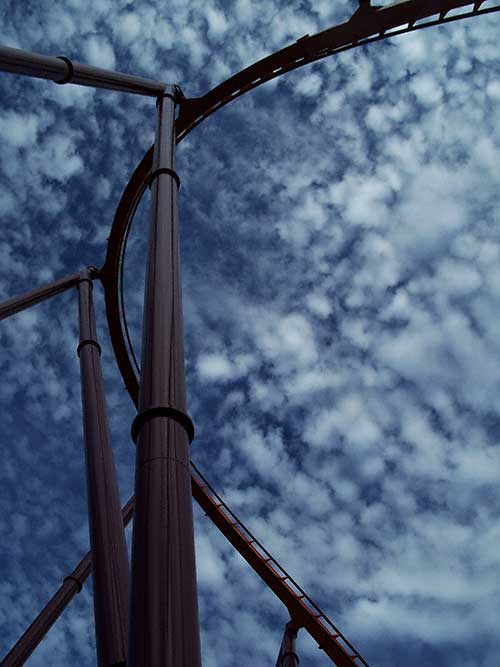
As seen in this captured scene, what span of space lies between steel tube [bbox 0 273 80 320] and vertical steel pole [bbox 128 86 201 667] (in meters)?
4.15

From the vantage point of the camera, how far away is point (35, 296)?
28.2 ft

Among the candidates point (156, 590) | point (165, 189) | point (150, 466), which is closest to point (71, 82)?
point (165, 189)

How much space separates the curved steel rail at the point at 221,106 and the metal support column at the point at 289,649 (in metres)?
0.20

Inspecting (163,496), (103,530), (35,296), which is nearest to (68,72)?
(35,296)

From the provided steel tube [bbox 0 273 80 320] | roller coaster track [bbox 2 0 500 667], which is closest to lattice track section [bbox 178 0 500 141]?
roller coaster track [bbox 2 0 500 667]

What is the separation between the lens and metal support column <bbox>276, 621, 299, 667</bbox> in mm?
8867

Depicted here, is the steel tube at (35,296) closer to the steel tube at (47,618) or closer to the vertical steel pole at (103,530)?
the vertical steel pole at (103,530)

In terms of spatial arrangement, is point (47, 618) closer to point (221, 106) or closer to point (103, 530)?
point (103, 530)

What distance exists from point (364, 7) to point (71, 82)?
425 cm

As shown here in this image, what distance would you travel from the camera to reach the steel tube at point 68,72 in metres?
5.53

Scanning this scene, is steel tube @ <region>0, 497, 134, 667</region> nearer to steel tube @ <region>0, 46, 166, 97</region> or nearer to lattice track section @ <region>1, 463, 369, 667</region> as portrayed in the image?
lattice track section @ <region>1, 463, 369, 667</region>

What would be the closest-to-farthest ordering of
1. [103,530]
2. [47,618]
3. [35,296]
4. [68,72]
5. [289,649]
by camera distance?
[103,530], [68,72], [47,618], [35,296], [289,649]

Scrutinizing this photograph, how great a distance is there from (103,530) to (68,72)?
4840 mm

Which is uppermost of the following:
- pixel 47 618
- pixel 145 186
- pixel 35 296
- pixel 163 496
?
pixel 145 186
